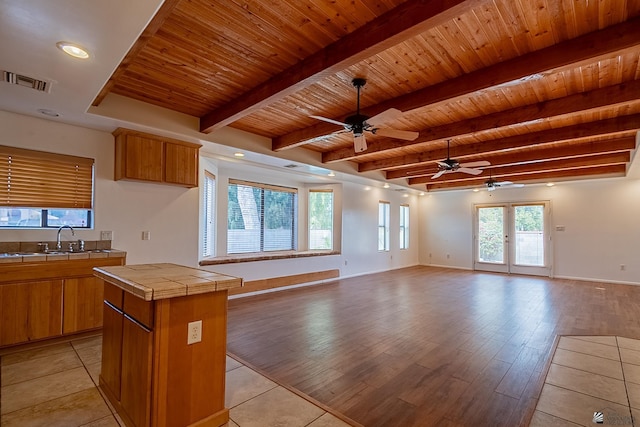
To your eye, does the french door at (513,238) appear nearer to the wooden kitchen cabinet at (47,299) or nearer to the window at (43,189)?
the wooden kitchen cabinet at (47,299)

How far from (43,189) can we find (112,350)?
241 cm

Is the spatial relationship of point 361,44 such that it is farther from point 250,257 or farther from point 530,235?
point 530,235

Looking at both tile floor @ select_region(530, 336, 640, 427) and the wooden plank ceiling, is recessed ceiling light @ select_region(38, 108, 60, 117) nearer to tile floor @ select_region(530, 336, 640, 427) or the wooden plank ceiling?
the wooden plank ceiling

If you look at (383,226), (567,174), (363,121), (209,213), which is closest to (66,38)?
(363,121)

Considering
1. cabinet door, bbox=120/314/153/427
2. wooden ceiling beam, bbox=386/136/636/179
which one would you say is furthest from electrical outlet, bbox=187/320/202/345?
wooden ceiling beam, bbox=386/136/636/179

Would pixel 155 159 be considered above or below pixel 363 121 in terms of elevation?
below

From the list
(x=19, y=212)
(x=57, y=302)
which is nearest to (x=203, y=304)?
(x=57, y=302)

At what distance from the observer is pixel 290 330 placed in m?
3.83

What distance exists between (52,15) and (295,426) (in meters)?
2.85

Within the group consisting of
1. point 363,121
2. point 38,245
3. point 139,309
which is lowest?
point 139,309

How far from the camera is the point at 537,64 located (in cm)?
261

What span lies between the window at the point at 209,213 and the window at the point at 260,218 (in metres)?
0.39

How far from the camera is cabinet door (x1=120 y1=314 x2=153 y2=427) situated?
67.8 inches

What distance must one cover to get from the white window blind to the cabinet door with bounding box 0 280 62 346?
928 millimetres
